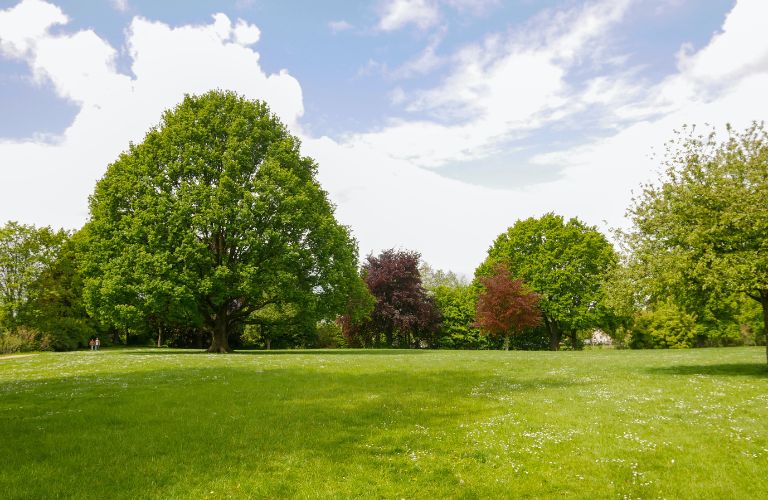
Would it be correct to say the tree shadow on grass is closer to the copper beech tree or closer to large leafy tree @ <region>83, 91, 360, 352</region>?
large leafy tree @ <region>83, 91, 360, 352</region>

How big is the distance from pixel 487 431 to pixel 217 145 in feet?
125

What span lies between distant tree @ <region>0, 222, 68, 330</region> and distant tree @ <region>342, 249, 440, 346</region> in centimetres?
4278

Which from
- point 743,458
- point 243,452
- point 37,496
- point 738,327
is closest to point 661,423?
point 743,458

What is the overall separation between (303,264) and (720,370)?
31789 millimetres

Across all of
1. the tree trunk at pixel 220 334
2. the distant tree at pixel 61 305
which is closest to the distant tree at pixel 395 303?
the tree trunk at pixel 220 334

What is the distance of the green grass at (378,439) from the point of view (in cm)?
903

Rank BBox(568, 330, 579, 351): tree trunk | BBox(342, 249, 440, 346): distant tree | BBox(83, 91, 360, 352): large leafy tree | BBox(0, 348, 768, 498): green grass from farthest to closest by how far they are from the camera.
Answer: BBox(568, 330, 579, 351): tree trunk → BBox(342, 249, 440, 346): distant tree → BBox(83, 91, 360, 352): large leafy tree → BBox(0, 348, 768, 498): green grass

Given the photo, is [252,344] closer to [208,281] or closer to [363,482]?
[208,281]

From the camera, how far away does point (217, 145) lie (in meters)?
42.4

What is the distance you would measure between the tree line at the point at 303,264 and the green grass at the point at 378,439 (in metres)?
7.99

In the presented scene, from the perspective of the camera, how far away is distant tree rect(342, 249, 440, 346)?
69.5 metres

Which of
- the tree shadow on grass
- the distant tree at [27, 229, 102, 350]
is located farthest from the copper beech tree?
the distant tree at [27, 229, 102, 350]

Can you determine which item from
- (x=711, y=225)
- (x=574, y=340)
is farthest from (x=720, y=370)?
(x=574, y=340)

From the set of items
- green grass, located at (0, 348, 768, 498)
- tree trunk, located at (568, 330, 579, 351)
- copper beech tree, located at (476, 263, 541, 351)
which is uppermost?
copper beech tree, located at (476, 263, 541, 351)
